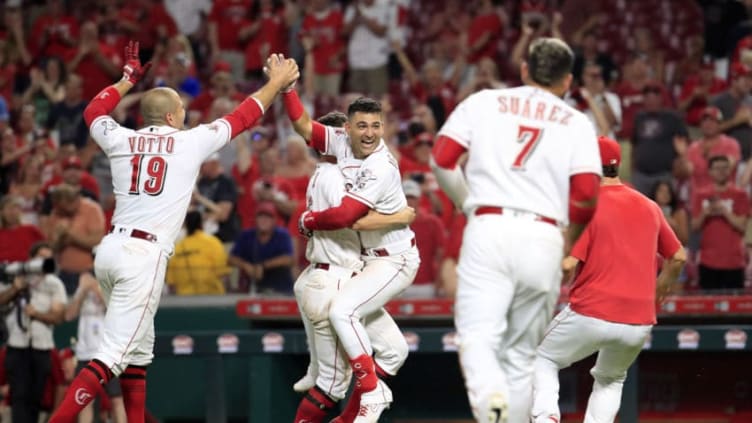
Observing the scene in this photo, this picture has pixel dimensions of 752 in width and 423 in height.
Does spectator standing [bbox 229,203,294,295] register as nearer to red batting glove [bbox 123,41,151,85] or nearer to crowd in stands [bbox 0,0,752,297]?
crowd in stands [bbox 0,0,752,297]

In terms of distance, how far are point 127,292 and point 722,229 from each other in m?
5.93

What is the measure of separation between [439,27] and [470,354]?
11.0 m

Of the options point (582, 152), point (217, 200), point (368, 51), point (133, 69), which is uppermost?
point (133, 69)

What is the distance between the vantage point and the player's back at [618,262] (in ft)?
24.8

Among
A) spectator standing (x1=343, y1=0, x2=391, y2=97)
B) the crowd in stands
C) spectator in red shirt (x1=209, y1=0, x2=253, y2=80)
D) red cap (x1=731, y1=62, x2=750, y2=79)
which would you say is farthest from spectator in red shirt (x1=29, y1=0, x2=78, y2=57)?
red cap (x1=731, y1=62, x2=750, y2=79)

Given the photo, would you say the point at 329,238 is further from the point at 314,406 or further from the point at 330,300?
the point at 314,406

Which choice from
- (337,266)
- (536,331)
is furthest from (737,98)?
(536,331)

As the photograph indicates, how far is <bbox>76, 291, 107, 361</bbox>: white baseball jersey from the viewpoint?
1098cm

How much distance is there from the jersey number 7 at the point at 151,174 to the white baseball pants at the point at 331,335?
1.04 metres

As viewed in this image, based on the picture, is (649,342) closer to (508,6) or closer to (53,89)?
(508,6)

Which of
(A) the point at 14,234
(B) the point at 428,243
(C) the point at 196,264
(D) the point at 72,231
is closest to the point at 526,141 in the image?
(B) the point at 428,243

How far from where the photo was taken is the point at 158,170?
7875 mm

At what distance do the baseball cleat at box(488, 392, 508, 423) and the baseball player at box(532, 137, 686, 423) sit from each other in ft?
4.41

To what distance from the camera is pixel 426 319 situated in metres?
10.7
